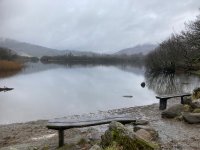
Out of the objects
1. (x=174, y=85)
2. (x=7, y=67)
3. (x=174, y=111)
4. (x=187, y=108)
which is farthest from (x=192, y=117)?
(x=7, y=67)

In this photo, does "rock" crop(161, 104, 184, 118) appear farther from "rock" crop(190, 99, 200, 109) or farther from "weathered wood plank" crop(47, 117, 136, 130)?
"weathered wood plank" crop(47, 117, 136, 130)

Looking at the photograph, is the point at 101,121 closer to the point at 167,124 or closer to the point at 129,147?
the point at 129,147

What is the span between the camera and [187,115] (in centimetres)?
1167

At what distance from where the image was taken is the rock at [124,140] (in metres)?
7.27

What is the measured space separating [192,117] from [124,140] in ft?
16.8

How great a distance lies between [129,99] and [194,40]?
29.2ft

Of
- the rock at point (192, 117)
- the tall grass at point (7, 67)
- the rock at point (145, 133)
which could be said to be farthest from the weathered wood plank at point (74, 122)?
the tall grass at point (7, 67)

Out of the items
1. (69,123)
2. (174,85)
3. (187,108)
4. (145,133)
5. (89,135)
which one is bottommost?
(174,85)

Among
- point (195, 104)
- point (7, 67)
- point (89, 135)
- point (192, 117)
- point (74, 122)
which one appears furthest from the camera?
point (7, 67)

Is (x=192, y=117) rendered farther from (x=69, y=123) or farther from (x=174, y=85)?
(x=174, y=85)

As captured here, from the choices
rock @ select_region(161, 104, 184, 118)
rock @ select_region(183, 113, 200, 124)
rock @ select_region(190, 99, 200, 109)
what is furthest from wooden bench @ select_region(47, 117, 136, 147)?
rock @ select_region(190, 99, 200, 109)

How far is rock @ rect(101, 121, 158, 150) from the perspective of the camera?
23.9 ft

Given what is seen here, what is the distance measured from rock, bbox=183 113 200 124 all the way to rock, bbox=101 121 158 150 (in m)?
4.39

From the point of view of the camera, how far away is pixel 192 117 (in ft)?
37.8
